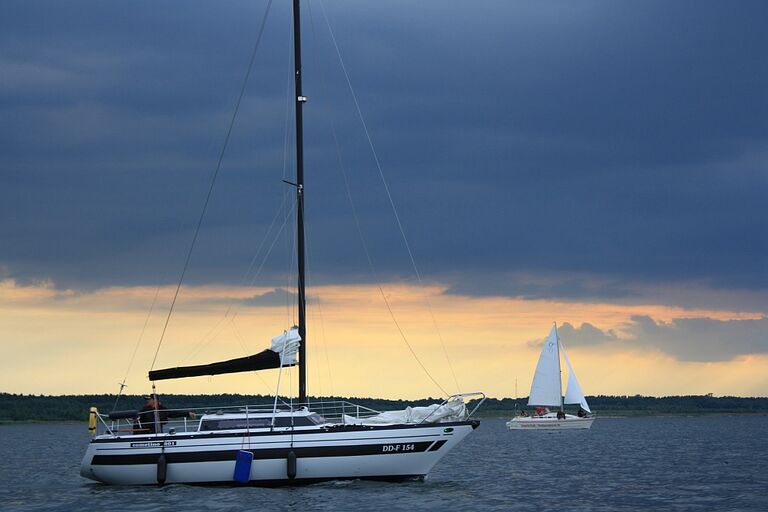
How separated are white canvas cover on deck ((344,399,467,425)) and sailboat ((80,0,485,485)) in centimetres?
4

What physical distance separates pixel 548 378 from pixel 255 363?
85.5 m

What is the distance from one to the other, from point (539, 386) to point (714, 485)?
7574 cm

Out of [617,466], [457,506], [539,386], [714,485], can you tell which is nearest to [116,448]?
[457,506]

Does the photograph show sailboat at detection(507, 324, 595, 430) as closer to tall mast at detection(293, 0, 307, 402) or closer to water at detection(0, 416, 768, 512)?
water at detection(0, 416, 768, 512)

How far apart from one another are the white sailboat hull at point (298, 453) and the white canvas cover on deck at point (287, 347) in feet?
12.0

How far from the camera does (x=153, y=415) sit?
1738 inches

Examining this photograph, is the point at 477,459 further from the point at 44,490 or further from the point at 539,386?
the point at 539,386

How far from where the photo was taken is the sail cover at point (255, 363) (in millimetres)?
43656

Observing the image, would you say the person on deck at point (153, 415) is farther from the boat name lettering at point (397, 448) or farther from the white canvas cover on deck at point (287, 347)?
the boat name lettering at point (397, 448)

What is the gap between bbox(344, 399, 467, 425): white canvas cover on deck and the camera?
141ft

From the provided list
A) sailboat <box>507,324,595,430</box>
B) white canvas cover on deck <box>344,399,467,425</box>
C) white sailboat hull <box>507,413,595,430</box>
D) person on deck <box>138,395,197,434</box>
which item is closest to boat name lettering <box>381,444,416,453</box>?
white canvas cover on deck <box>344,399,467,425</box>

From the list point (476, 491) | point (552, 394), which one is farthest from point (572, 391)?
point (476, 491)

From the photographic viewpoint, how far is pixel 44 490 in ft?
158

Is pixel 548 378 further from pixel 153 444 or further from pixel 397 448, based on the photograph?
pixel 153 444
